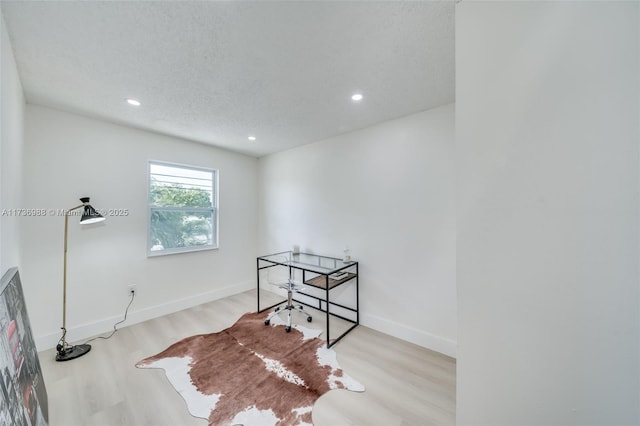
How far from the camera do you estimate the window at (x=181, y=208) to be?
10.3ft

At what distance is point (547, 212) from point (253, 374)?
7.64 ft

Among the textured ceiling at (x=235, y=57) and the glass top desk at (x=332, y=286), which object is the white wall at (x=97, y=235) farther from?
the glass top desk at (x=332, y=286)

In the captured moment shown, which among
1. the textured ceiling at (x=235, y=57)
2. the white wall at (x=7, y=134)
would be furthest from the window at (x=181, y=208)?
the white wall at (x=7, y=134)

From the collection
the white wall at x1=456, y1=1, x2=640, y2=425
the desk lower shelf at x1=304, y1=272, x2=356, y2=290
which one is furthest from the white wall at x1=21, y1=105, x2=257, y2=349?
the white wall at x1=456, y1=1, x2=640, y2=425

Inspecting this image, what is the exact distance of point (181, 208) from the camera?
3.38m

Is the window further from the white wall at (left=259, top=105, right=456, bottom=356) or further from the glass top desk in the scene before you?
the white wall at (left=259, top=105, right=456, bottom=356)

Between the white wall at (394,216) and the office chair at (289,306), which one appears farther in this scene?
the office chair at (289,306)

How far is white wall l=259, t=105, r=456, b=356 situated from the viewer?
230 cm

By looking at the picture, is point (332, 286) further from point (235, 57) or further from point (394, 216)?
point (235, 57)

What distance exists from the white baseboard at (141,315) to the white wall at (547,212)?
3.45m

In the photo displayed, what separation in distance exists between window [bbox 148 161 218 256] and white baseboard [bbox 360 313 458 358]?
267 cm

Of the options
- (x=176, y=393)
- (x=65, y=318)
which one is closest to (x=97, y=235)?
(x=65, y=318)

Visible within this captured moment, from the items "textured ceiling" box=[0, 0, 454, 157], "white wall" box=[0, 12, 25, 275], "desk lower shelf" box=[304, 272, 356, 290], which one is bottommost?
"desk lower shelf" box=[304, 272, 356, 290]

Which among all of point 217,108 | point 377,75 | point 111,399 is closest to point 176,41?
point 217,108
